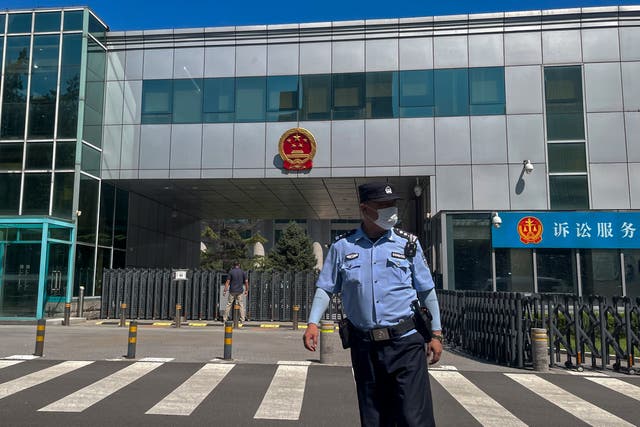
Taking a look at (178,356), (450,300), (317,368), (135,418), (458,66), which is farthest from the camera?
(458,66)

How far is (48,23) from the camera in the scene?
2139 cm

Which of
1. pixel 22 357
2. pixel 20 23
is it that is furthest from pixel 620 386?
pixel 20 23

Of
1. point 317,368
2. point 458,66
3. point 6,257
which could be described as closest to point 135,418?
point 317,368

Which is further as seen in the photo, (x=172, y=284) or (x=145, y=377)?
(x=172, y=284)

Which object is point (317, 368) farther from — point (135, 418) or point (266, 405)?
point (135, 418)

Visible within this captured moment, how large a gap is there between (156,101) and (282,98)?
505cm

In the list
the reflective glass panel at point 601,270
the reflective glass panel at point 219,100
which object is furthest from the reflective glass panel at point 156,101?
the reflective glass panel at point 601,270

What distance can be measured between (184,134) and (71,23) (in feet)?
19.1

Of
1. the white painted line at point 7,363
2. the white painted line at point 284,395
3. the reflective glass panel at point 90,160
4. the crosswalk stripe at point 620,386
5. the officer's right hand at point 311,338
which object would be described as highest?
the reflective glass panel at point 90,160

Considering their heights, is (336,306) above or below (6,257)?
below

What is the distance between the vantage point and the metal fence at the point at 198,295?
70.1 feet

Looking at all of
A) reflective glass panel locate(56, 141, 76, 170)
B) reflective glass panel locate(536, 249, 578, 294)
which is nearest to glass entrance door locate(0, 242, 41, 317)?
reflective glass panel locate(56, 141, 76, 170)

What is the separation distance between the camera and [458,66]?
21125 millimetres

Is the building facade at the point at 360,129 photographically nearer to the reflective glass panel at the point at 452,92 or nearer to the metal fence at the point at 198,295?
the reflective glass panel at the point at 452,92
